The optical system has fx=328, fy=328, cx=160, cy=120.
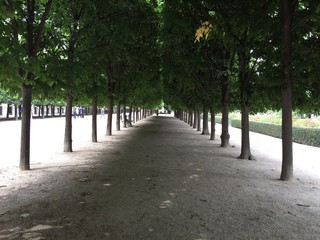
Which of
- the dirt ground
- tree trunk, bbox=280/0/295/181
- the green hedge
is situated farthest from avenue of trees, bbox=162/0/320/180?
the green hedge

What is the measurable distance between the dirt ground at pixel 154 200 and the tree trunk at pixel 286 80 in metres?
0.59

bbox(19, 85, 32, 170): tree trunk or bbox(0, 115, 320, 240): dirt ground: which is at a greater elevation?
bbox(19, 85, 32, 170): tree trunk

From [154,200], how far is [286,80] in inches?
183

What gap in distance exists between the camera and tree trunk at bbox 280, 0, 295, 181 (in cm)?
829

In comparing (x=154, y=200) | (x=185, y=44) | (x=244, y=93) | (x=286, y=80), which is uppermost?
(x=185, y=44)

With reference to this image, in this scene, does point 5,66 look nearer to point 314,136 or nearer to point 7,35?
point 7,35

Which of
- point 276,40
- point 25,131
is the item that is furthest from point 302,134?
point 25,131

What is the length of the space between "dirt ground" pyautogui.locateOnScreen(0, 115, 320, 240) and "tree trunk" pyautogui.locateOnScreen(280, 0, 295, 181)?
23.3 inches

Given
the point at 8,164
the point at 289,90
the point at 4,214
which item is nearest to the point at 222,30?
the point at 289,90

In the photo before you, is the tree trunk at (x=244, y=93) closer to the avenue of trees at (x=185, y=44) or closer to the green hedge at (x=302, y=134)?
the avenue of trees at (x=185, y=44)

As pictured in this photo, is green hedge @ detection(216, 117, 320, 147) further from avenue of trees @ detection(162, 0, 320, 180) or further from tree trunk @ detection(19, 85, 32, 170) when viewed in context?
tree trunk @ detection(19, 85, 32, 170)

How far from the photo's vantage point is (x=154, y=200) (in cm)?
641

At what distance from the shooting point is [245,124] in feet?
40.2

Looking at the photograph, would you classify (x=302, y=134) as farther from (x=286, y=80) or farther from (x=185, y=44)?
(x=286, y=80)
